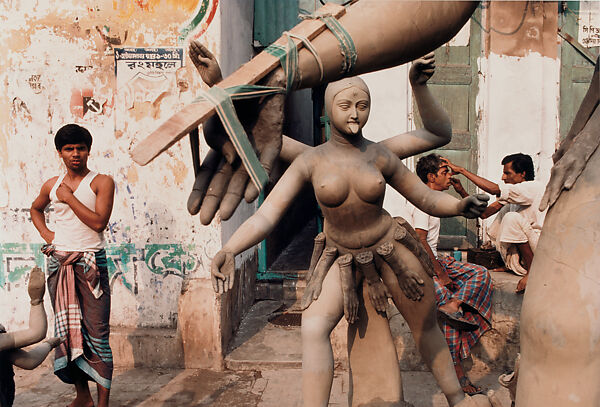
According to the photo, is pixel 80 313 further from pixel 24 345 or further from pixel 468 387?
pixel 468 387

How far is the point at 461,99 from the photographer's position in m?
5.92

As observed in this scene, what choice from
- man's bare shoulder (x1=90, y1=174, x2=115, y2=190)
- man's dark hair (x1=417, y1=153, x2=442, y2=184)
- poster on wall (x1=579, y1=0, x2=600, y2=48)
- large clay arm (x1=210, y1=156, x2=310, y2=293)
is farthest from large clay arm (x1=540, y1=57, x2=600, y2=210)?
poster on wall (x1=579, y1=0, x2=600, y2=48)

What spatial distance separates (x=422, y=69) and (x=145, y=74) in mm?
2624

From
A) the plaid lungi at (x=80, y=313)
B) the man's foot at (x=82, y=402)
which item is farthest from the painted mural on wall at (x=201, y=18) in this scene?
the man's foot at (x=82, y=402)

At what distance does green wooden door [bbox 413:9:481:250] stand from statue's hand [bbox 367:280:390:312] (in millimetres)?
2661

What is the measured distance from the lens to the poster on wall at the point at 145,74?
4.95 m

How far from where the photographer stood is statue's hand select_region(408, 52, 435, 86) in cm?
322

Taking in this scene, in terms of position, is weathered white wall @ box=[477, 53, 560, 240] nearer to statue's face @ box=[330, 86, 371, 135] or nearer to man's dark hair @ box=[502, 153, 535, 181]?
man's dark hair @ box=[502, 153, 535, 181]

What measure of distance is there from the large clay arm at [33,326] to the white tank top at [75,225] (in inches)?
25.9

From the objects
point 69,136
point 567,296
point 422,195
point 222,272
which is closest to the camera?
point 567,296

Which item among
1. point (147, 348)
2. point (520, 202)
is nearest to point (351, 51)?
point (520, 202)

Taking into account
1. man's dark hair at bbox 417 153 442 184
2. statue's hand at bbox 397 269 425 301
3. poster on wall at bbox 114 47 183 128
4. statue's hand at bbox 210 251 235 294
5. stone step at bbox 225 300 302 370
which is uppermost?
poster on wall at bbox 114 47 183 128

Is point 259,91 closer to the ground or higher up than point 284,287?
higher up

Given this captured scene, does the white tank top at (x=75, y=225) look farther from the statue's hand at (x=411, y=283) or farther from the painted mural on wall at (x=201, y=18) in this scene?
the statue's hand at (x=411, y=283)
